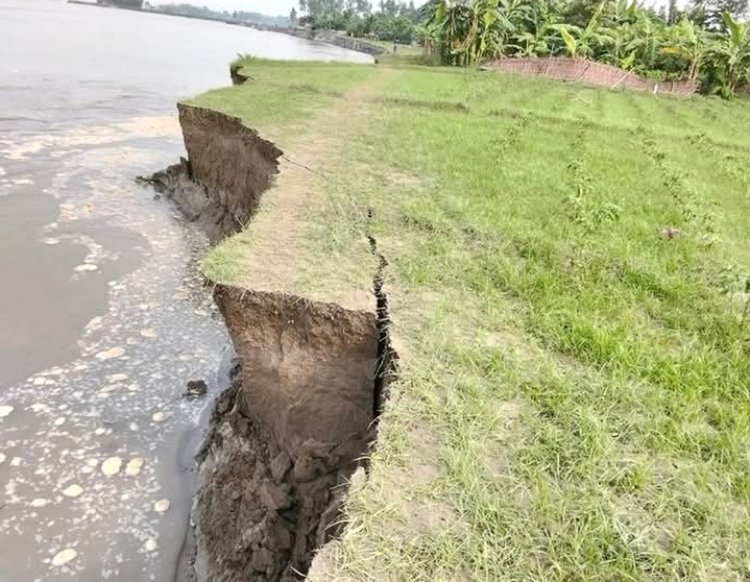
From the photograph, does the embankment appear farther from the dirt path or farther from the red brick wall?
the red brick wall

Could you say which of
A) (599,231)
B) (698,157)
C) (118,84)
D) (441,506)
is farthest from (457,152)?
(118,84)

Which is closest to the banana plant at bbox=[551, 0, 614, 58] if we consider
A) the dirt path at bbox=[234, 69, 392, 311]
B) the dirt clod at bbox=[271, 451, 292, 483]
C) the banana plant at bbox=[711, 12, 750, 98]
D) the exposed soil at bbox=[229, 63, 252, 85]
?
the banana plant at bbox=[711, 12, 750, 98]

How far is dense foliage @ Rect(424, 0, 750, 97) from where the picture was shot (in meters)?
19.0

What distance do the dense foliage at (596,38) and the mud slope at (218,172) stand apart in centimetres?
1251

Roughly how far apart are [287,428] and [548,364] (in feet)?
6.06

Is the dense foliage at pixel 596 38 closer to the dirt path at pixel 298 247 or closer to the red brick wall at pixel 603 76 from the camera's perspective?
the red brick wall at pixel 603 76

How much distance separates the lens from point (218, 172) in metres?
10.3

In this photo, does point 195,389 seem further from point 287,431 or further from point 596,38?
point 596,38

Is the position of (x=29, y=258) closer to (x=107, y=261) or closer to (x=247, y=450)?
(x=107, y=261)

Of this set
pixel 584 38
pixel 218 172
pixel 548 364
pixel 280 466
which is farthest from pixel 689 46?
pixel 280 466

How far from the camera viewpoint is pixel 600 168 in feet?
25.6

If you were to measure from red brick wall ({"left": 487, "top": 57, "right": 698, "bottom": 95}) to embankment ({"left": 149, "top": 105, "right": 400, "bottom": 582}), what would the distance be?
17020mm

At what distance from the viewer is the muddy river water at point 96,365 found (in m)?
4.17

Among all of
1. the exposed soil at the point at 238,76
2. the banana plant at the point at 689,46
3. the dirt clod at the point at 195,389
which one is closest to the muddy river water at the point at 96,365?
the dirt clod at the point at 195,389
